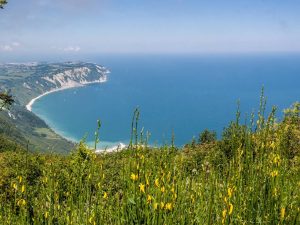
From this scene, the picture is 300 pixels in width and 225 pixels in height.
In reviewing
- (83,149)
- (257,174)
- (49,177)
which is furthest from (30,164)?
(257,174)

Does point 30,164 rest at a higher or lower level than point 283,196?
lower

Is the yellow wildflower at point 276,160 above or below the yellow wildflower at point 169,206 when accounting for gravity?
above

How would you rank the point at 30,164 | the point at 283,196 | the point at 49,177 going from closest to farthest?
the point at 283,196 < the point at 49,177 < the point at 30,164

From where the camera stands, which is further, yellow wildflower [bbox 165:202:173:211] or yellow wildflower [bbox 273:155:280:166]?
yellow wildflower [bbox 273:155:280:166]

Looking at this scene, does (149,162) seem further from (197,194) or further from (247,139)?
(247,139)

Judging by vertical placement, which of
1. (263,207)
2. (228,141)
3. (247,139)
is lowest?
(228,141)

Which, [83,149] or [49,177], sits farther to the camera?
[83,149]

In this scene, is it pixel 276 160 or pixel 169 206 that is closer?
pixel 169 206

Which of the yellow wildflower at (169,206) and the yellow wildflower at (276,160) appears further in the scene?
the yellow wildflower at (276,160)

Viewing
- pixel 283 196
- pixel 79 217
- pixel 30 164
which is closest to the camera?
pixel 283 196

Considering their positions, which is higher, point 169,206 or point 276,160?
point 276,160

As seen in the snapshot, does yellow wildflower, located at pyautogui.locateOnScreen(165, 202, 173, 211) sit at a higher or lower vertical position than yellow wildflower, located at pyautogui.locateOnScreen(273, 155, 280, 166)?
lower
